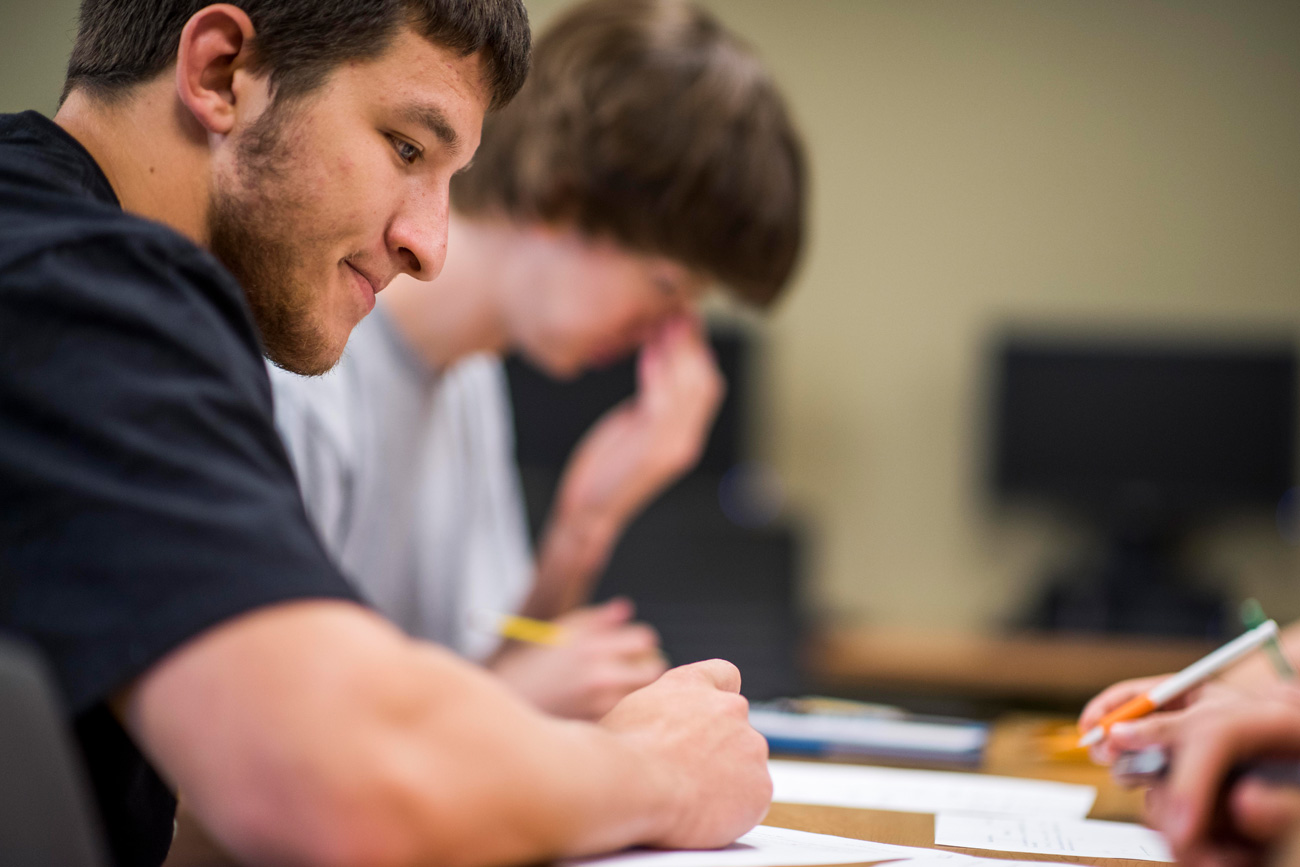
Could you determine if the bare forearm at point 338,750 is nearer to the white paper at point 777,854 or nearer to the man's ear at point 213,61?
the white paper at point 777,854

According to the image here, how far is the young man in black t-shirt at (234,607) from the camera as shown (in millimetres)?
403

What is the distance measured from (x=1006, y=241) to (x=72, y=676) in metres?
3.25

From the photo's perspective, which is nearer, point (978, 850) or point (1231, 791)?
point (1231, 791)

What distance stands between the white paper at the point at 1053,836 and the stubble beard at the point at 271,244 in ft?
1.50

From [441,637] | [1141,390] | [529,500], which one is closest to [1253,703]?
[441,637]

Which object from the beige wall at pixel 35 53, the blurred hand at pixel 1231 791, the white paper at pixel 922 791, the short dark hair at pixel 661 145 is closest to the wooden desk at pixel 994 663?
the short dark hair at pixel 661 145

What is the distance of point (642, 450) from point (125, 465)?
1.12m

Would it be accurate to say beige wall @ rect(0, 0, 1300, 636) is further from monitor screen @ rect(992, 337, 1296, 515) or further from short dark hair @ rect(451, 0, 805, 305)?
short dark hair @ rect(451, 0, 805, 305)

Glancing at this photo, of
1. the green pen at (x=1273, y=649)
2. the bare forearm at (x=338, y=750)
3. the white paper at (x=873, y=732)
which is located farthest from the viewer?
the white paper at (x=873, y=732)

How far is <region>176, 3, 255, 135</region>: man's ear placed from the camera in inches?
23.1

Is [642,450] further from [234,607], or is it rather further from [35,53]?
[234,607]

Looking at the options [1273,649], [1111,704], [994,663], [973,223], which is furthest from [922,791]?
[973,223]

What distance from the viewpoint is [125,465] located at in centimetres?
42

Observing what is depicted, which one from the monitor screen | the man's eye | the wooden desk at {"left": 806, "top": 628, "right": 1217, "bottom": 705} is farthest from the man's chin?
the monitor screen
